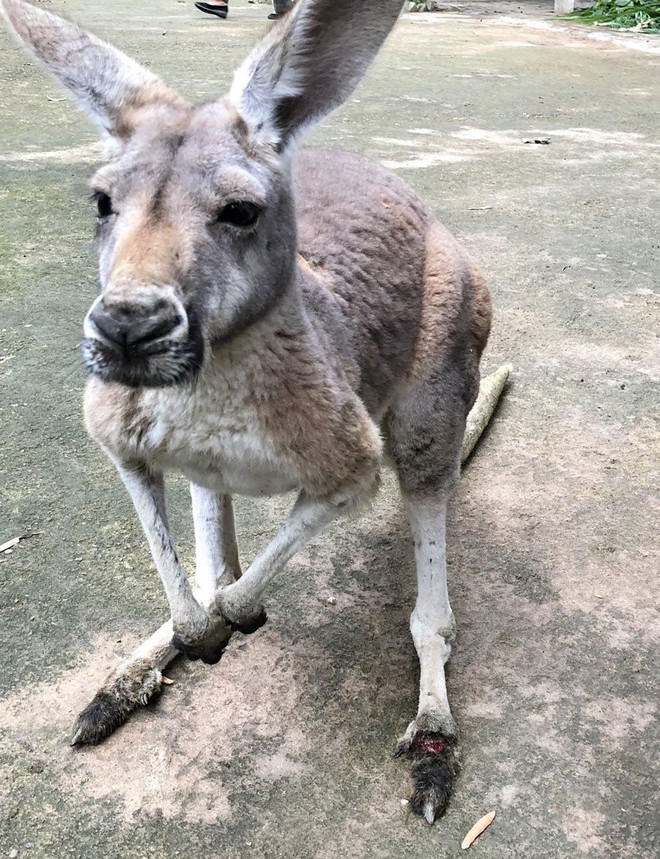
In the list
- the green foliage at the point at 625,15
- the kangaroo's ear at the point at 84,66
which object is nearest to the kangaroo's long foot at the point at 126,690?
the kangaroo's ear at the point at 84,66

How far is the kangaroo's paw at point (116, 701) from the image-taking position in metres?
2.06

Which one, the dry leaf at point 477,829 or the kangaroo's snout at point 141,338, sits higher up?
the kangaroo's snout at point 141,338

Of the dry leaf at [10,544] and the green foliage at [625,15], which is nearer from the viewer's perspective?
the dry leaf at [10,544]

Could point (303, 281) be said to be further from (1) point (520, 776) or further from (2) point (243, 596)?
(1) point (520, 776)

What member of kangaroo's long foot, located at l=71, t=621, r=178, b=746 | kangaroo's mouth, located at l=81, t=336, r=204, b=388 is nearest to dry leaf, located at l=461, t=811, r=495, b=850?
kangaroo's long foot, located at l=71, t=621, r=178, b=746

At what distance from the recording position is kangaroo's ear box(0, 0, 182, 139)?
6.07 feet

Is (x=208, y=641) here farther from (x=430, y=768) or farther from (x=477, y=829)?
(x=477, y=829)

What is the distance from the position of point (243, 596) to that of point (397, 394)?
2.20 feet

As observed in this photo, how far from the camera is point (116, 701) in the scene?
2121 millimetres

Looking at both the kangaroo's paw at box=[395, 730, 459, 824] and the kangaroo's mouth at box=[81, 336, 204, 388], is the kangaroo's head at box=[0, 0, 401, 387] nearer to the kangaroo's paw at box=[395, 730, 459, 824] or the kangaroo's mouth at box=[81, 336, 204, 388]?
the kangaroo's mouth at box=[81, 336, 204, 388]

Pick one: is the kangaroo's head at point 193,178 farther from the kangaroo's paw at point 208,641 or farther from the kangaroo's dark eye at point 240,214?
the kangaroo's paw at point 208,641

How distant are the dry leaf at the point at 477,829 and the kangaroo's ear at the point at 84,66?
4.88ft

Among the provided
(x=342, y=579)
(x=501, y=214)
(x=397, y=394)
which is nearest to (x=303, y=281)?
(x=397, y=394)

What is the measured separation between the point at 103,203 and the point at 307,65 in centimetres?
47
